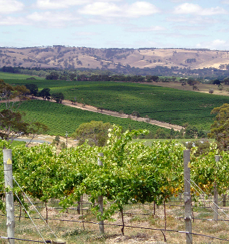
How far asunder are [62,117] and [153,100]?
136 feet

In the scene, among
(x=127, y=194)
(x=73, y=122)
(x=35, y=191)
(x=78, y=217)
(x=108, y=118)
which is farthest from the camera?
(x=108, y=118)

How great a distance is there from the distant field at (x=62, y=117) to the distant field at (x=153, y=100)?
12.0 metres

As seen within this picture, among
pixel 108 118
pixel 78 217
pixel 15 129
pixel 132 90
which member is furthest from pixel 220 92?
pixel 78 217

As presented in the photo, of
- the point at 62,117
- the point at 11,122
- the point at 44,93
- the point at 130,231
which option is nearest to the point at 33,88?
the point at 44,93

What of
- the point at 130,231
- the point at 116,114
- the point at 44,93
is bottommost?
the point at 116,114

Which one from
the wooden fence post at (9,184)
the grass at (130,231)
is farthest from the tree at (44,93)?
the wooden fence post at (9,184)

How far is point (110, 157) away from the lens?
33.0 feet

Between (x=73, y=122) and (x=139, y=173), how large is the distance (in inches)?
3156

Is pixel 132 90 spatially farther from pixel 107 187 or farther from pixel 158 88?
pixel 107 187

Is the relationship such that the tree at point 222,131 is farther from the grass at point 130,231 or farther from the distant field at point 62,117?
the distant field at point 62,117

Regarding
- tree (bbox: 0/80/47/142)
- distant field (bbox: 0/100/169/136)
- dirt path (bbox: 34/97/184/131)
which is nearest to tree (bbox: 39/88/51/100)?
dirt path (bbox: 34/97/184/131)

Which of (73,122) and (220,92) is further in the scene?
(220,92)

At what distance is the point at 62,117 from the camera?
3625 inches

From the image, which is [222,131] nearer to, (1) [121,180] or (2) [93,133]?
(2) [93,133]
